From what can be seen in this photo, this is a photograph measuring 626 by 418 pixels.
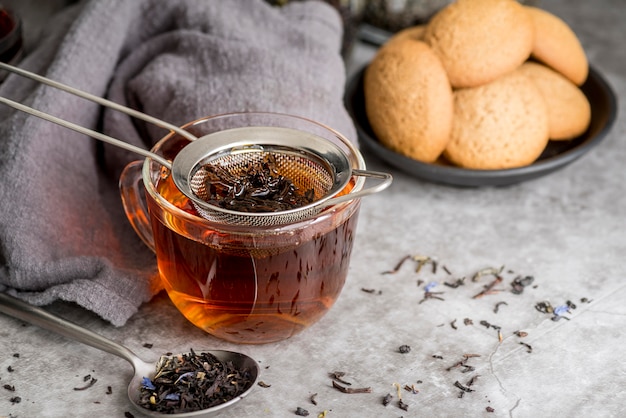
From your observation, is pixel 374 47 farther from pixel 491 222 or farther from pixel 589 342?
pixel 589 342

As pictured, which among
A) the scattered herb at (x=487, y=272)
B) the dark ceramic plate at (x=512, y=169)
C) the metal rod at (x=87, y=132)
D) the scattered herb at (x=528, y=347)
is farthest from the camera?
the dark ceramic plate at (x=512, y=169)

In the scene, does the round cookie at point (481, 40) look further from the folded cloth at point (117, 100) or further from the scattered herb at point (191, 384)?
the scattered herb at point (191, 384)

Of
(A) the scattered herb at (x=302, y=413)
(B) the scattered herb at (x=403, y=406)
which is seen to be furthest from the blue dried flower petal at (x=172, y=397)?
(B) the scattered herb at (x=403, y=406)

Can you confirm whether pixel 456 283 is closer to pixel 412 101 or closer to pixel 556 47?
pixel 412 101

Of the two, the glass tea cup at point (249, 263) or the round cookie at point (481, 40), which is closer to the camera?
the glass tea cup at point (249, 263)

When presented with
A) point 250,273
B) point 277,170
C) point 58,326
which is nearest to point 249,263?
point 250,273

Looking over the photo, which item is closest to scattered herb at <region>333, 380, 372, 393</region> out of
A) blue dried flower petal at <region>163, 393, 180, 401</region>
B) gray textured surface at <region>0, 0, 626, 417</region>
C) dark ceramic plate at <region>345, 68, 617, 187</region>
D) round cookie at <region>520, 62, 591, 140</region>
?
gray textured surface at <region>0, 0, 626, 417</region>
